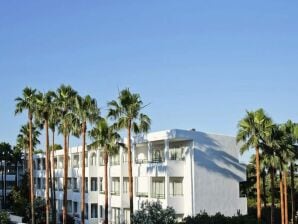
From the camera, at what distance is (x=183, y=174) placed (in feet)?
154

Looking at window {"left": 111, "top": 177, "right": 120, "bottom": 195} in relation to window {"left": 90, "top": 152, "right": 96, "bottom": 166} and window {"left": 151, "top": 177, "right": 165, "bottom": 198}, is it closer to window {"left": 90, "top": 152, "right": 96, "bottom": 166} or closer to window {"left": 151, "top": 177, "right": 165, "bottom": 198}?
window {"left": 90, "top": 152, "right": 96, "bottom": 166}

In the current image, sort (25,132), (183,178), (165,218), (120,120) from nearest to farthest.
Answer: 1. (165,218)
2. (120,120)
3. (183,178)
4. (25,132)

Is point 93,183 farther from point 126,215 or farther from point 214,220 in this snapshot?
point 214,220

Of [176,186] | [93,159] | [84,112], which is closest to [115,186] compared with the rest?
[93,159]

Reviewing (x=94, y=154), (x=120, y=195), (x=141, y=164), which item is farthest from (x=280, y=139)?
(x=94, y=154)

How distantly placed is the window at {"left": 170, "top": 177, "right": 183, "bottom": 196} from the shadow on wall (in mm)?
2558

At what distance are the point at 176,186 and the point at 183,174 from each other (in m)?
1.49

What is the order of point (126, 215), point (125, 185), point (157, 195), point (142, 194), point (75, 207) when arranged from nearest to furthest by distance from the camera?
point (157, 195) < point (142, 194) < point (126, 215) < point (125, 185) < point (75, 207)

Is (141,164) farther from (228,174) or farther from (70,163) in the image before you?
(70,163)

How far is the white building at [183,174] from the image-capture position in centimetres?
4638

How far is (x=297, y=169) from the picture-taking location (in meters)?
57.9

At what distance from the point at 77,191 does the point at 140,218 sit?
92.1 ft

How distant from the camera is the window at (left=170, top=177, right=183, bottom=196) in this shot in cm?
4734

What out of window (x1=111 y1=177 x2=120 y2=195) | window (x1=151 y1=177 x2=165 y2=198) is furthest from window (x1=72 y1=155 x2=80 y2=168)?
window (x1=151 y1=177 x2=165 y2=198)
